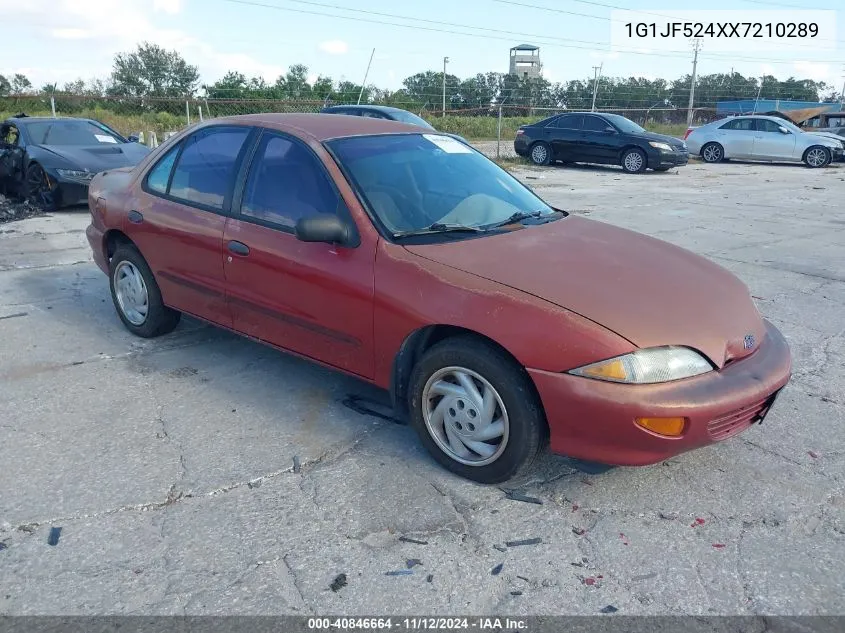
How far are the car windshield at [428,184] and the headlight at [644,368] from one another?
3.88 ft

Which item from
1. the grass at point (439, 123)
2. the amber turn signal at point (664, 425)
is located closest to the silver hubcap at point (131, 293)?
the amber turn signal at point (664, 425)

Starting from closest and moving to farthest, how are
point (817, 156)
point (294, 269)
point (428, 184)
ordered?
point (294, 269) < point (428, 184) < point (817, 156)

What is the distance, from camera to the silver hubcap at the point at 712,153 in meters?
22.4

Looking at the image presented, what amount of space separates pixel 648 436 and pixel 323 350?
171 centimetres

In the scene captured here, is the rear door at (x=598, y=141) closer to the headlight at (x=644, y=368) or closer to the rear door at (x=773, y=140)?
the rear door at (x=773, y=140)

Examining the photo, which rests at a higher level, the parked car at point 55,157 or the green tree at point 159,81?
the green tree at point 159,81

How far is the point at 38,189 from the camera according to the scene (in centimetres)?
1027

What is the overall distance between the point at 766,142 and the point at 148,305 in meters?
21.1

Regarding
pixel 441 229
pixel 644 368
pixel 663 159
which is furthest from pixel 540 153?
pixel 644 368

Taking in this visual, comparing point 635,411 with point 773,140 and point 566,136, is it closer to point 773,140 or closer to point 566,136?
point 566,136

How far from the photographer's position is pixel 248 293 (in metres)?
4.06

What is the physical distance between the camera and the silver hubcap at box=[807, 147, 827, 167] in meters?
21.0

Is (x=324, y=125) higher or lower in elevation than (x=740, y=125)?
lower

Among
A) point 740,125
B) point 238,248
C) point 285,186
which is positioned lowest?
point 238,248
